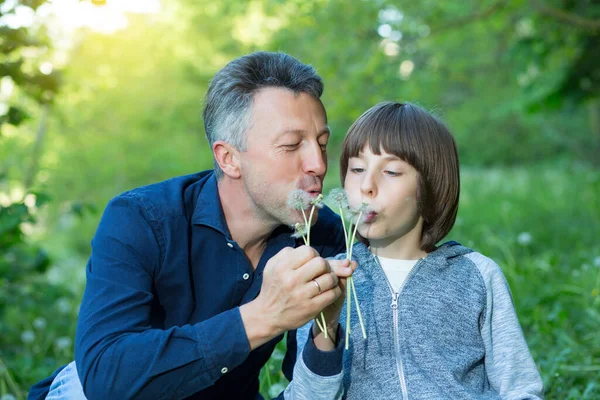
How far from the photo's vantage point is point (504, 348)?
2.24 m

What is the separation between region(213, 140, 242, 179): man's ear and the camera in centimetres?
264

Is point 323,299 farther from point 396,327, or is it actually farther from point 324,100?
point 324,100

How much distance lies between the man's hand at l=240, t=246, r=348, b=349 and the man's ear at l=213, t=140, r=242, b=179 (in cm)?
81

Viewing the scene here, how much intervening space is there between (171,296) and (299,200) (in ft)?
2.09

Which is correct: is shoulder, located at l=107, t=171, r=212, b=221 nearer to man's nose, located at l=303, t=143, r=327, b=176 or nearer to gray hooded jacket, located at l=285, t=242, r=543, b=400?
man's nose, located at l=303, t=143, r=327, b=176

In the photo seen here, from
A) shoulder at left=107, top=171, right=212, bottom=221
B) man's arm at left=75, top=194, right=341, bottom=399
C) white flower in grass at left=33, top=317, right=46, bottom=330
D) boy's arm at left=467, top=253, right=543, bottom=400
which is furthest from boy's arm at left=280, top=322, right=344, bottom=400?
white flower in grass at left=33, top=317, right=46, bottom=330

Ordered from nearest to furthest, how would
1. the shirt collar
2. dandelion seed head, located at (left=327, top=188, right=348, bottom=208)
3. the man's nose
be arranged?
dandelion seed head, located at (left=327, top=188, right=348, bottom=208) < the man's nose < the shirt collar

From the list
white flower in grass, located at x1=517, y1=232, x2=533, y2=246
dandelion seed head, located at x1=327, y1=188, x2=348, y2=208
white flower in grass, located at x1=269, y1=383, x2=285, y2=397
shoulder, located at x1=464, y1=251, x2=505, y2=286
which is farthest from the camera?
white flower in grass, located at x1=517, y1=232, x2=533, y2=246

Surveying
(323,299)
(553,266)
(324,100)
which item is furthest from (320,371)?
(324,100)

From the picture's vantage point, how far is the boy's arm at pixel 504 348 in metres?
2.21

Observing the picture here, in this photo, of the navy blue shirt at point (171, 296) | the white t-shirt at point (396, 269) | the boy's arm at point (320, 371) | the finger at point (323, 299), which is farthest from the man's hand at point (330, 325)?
the white t-shirt at point (396, 269)

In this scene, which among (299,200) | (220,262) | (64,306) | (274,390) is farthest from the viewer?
(64,306)

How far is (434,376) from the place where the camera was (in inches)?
86.9

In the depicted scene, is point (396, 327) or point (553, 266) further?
point (553, 266)
